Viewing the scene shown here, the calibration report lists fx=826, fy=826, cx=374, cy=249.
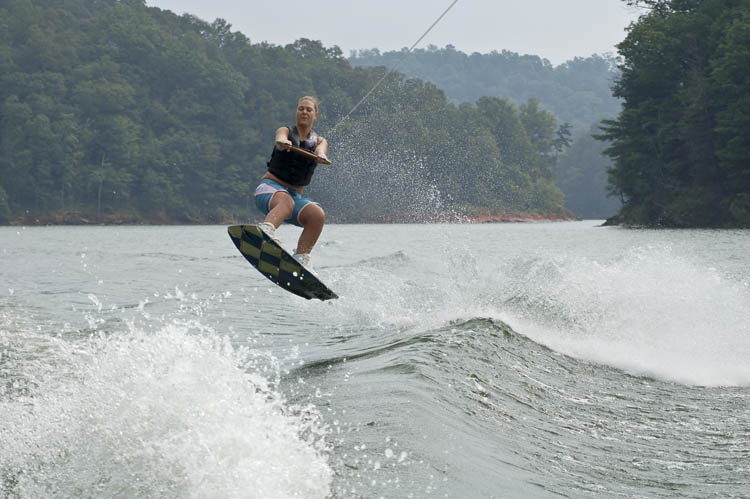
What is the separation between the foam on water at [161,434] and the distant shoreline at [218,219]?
6871 centimetres

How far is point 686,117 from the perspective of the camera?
43.9 meters

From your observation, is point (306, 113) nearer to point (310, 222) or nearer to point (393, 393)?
point (310, 222)

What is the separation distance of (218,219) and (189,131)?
35.7ft

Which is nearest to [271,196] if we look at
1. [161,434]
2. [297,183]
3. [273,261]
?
[297,183]

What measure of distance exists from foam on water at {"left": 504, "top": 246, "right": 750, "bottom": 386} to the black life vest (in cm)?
297

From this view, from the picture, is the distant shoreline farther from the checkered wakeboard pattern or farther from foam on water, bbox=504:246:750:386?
the checkered wakeboard pattern

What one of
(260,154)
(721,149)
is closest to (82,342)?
(721,149)

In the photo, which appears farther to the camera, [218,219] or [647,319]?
[218,219]

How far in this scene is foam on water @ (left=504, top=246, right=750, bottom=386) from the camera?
821cm

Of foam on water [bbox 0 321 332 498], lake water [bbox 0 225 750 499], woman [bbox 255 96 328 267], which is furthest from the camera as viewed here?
woman [bbox 255 96 328 267]

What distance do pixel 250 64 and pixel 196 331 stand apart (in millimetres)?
91908

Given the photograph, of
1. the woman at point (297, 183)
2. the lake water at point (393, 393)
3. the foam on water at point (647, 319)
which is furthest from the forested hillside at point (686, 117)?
the woman at point (297, 183)

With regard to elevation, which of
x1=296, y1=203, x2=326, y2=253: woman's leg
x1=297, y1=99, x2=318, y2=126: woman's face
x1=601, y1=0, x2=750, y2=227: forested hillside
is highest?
x1=601, y1=0, x2=750, y2=227: forested hillside

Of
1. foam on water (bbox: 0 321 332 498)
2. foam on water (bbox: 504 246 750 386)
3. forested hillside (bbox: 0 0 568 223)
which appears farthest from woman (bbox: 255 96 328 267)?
forested hillside (bbox: 0 0 568 223)
